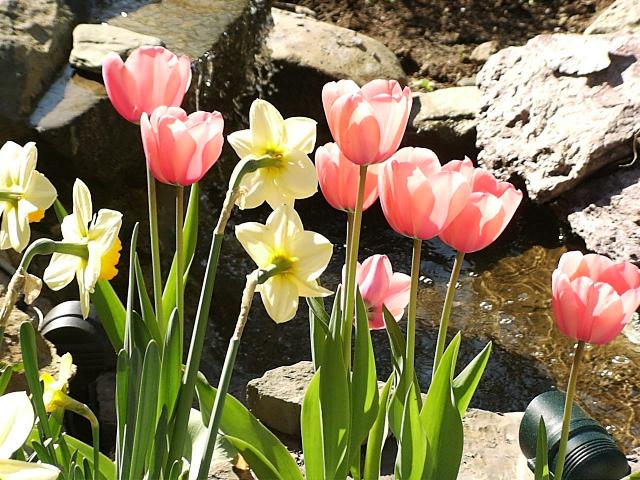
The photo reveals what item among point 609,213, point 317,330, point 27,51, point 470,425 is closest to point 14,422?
point 317,330

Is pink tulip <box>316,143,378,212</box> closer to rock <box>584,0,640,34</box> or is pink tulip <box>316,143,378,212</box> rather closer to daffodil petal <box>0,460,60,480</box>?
daffodil petal <box>0,460,60,480</box>

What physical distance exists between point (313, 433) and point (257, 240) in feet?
1.48

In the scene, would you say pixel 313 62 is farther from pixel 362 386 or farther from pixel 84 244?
pixel 84 244

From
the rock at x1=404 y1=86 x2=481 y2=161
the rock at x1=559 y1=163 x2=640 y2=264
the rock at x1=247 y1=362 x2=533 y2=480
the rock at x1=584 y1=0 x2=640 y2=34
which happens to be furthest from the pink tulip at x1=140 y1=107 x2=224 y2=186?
the rock at x1=584 y1=0 x2=640 y2=34

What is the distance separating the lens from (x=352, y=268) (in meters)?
1.27

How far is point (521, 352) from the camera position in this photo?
3787 millimetres

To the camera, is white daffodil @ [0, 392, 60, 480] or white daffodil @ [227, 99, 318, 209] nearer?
white daffodil @ [0, 392, 60, 480]

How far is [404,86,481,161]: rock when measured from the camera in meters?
4.76

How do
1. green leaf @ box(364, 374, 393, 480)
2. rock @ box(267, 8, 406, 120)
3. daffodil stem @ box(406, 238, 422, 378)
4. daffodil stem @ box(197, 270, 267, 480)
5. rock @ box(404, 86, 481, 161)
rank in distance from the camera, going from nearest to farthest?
1. daffodil stem @ box(197, 270, 267, 480)
2. daffodil stem @ box(406, 238, 422, 378)
3. green leaf @ box(364, 374, 393, 480)
4. rock @ box(404, 86, 481, 161)
5. rock @ box(267, 8, 406, 120)

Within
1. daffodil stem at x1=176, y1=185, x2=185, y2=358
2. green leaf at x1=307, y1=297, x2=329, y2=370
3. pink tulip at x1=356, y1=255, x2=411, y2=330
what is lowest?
green leaf at x1=307, y1=297, x2=329, y2=370

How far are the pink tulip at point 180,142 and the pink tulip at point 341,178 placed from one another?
0.64 feet

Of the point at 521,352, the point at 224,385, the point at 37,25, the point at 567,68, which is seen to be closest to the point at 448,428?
the point at 224,385

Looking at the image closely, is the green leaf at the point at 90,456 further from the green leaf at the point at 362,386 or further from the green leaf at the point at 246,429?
the green leaf at the point at 362,386

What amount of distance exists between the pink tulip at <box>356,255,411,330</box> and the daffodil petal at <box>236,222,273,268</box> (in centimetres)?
40
